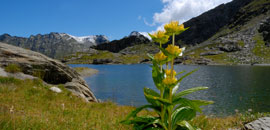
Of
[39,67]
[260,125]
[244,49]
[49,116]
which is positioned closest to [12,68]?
[39,67]

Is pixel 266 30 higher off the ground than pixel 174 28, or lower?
higher

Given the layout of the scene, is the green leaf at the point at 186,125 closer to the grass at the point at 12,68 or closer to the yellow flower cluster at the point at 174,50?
the yellow flower cluster at the point at 174,50

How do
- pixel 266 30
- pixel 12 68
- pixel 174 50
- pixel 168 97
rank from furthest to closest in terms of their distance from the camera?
pixel 266 30 < pixel 12 68 < pixel 168 97 < pixel 174 50

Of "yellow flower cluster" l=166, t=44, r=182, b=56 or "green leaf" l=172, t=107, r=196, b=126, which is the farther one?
"green leaf" l=172, t=107, r=196, b=126

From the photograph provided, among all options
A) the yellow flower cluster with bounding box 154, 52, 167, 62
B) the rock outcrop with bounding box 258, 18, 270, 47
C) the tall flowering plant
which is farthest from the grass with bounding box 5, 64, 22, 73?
the rock outcrop with bounding box 258, 18, 270, 47

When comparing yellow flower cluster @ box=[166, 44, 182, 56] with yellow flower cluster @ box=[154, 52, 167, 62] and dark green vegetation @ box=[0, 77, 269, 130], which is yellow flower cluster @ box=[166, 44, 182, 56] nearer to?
yellow flower cluster @ box=[154, 52, 167, 62]

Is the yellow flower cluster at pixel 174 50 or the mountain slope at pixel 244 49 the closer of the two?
the yellow flower cluster at pixel 174 50

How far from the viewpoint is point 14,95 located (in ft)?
28.0

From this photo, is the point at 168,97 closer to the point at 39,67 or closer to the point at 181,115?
the point at 181,115

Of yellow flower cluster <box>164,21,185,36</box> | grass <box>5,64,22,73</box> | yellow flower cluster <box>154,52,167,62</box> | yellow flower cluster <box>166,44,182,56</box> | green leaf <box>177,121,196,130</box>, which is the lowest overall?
green leaf <box>177,121,196,130</box>

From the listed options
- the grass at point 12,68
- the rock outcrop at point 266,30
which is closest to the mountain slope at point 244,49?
the rock outcrop at point 266,30

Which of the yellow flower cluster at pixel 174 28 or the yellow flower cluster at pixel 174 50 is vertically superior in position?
the yellow flower cluster at pixel 174 28

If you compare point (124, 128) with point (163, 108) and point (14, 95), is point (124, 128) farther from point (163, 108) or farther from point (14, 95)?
point (14, 95)

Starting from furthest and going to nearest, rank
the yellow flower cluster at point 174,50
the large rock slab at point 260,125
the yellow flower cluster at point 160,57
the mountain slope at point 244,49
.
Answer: the mountain slope at point 244,49 → the large rock slab at point 260,125 → the yellow flower cluster at point 160,57 → the yellow flower cluster at point 174,50
